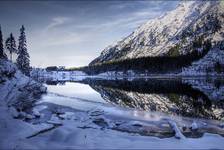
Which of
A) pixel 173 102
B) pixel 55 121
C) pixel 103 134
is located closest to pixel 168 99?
pixel 173 102

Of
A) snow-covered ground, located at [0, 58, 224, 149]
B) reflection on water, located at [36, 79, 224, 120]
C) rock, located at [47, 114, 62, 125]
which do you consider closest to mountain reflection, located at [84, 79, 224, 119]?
reflection on water, located at [36, 79, 224, 120]

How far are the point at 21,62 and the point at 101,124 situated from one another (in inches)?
3626

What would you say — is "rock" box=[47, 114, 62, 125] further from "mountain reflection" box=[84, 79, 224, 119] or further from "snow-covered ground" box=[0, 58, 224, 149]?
"mountain reflection" box=[84, 79, 224, 119]

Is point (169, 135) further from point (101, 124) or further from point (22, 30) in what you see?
point (22, 30)

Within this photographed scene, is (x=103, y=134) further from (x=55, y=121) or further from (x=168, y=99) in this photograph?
(x=168, y=99)

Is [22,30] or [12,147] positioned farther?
[22,30]

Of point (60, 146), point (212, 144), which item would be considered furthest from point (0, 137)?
point (212, 144)

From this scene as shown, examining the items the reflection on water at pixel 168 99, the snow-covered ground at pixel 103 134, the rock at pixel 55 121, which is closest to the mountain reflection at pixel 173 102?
the reflection on water at pixel 168 99

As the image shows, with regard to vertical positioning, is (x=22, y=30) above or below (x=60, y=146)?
above

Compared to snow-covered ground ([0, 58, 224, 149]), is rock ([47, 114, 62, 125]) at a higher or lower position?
higher

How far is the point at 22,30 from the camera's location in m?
117

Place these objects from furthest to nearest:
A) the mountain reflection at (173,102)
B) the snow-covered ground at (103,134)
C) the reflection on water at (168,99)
A: the reflection on water at (168,99), the mountain reflection at (173,102), the snow-covered ground at (103,134)

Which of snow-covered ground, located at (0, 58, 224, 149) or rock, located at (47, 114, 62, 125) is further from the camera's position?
rock, located at (47, 114, 62, 125)

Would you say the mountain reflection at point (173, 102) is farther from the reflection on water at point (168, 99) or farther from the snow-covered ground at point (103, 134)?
the snow-covered ground at point (103, 134)
